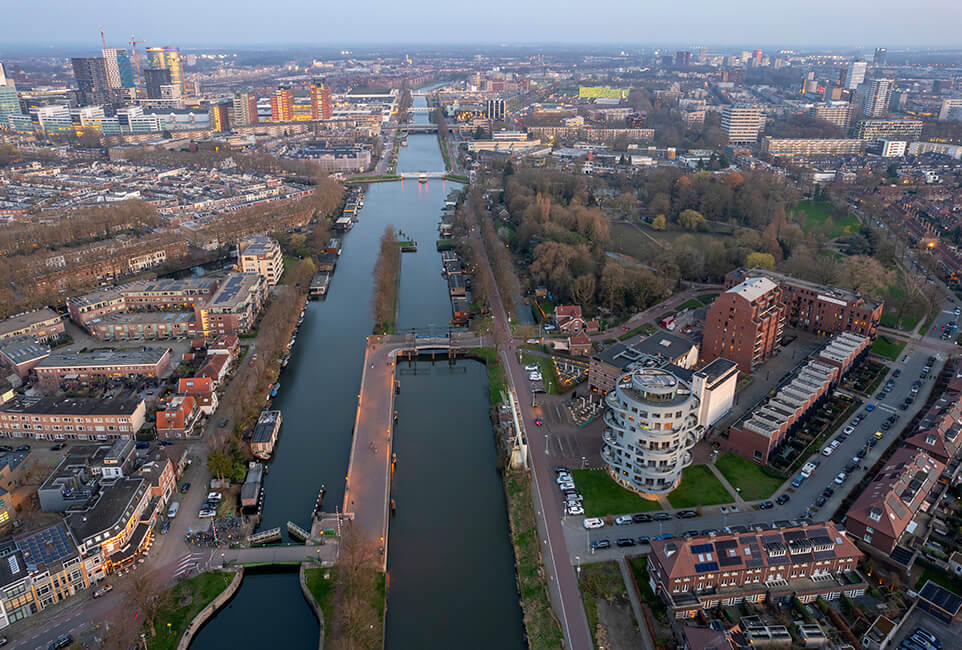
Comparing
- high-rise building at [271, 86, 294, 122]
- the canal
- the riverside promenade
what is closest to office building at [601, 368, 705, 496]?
the canal

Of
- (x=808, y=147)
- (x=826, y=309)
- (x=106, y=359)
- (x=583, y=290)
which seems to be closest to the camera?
(x=106, y=359)

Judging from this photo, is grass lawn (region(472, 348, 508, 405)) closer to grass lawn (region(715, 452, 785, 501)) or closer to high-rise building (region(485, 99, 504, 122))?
grass lawn (region(715, 452, 785, 501))

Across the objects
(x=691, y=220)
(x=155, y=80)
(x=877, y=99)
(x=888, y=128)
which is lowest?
Result: (x=691, y=220)

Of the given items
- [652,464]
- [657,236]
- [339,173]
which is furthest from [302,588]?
Answer: [339,173]

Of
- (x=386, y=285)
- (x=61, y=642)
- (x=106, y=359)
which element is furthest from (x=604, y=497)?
(x=106, y=359)

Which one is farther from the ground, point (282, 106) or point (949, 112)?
point (949, 112)

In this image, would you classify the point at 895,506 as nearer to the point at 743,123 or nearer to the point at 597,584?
the point at 597,584
